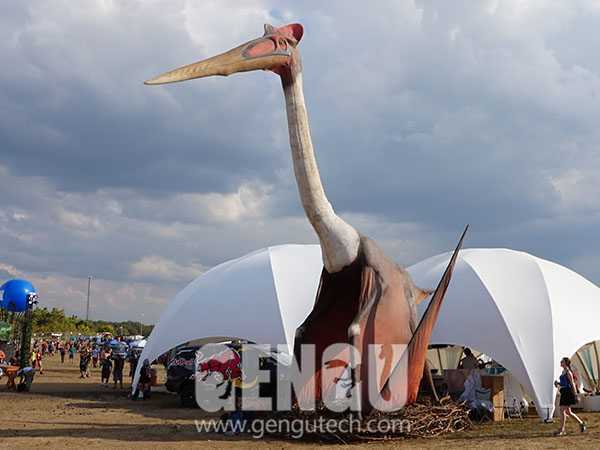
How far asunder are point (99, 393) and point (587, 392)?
13631 mm

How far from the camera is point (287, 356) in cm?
1538

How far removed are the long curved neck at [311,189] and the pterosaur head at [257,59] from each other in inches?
10.7

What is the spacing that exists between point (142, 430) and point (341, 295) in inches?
187

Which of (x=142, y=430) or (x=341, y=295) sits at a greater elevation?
(x=341, y=295)

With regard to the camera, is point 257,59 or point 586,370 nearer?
point 257,59

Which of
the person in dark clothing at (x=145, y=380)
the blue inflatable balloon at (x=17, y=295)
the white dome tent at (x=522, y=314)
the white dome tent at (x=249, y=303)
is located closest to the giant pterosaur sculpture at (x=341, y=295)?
the white dome tent at (x=522, y=314)

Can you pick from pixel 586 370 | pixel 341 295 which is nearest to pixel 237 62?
pixel 341 295

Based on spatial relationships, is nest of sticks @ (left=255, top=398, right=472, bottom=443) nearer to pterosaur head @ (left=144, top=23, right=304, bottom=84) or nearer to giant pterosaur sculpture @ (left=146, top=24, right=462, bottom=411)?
giant pterosaur sculpture @ (left=146, top=24, right=462, bottom=411)

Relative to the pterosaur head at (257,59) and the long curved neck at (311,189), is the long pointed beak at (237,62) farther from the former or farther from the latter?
the long curved neck at (311,189)

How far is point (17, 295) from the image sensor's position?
23562mm

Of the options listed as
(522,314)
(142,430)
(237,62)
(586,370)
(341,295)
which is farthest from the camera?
(586,370)

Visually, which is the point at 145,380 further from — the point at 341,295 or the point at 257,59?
the point at 257,59

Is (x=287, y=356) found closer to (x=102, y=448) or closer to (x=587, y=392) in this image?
(x=102, y=448)

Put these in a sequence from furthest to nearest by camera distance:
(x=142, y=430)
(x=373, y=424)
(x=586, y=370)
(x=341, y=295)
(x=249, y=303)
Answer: (x=586, y=370)
(x=249, y=303)
(x=142, y=430)
(x=341, y=295)
(x=373, y=424)
